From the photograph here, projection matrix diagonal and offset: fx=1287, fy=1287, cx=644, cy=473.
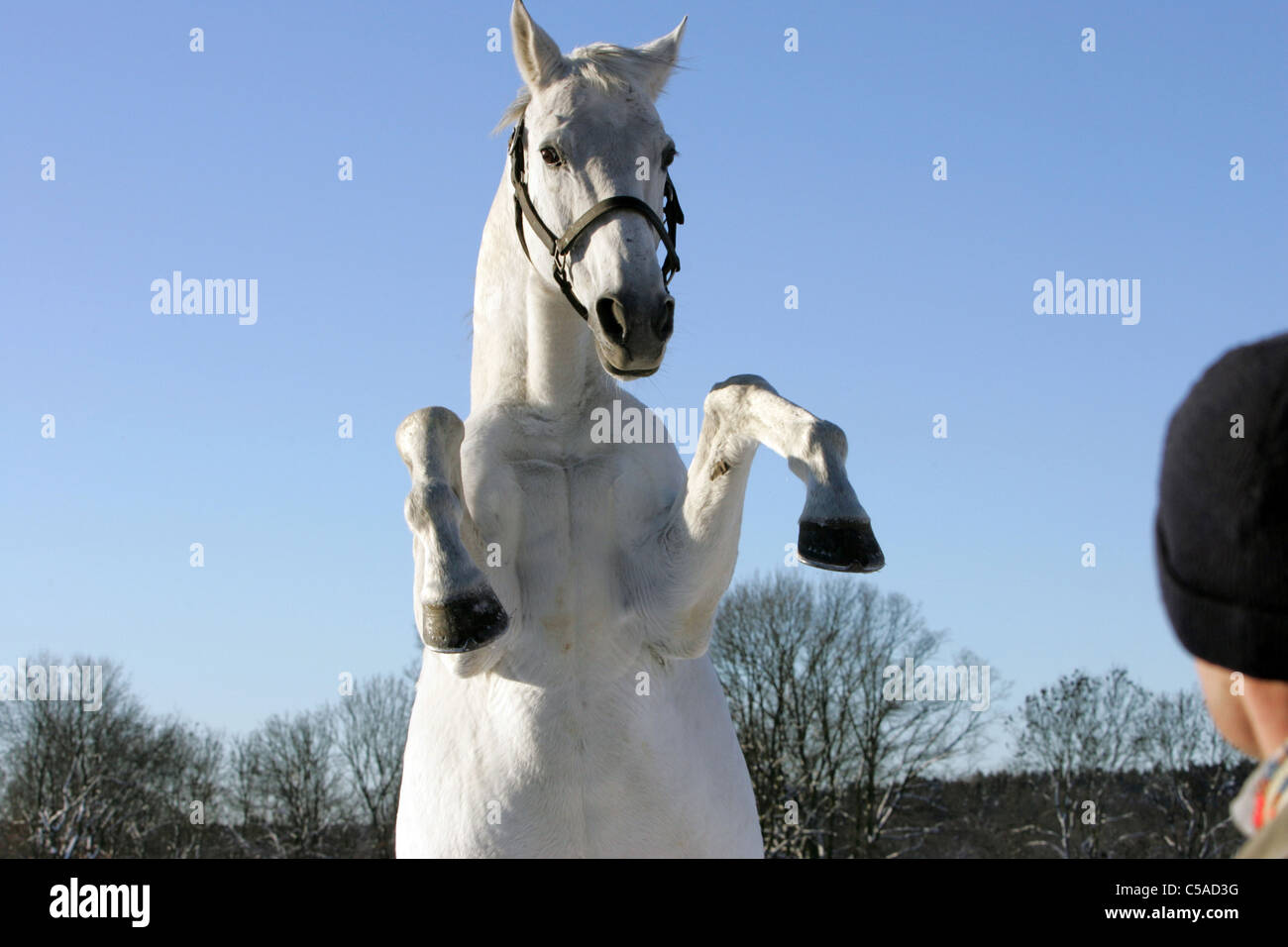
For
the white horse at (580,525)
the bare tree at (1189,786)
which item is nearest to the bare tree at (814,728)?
the bare tree at (1189,786)

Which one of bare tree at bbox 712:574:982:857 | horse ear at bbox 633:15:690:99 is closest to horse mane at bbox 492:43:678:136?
horse ear at bbox 633:15:690:99

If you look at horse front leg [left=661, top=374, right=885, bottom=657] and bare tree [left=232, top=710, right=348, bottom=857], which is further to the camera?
bare tree [left=232, top=710, right=348, bottom=857]

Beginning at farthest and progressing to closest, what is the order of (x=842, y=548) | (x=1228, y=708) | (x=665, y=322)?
(x=665, y=322) → (x=842, y=548) → (x=1228, y=708)

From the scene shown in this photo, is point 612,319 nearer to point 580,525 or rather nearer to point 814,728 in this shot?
point 580,525

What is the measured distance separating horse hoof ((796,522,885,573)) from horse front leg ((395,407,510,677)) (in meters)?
1.11

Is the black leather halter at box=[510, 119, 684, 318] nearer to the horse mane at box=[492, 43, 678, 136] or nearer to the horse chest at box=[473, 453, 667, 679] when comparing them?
the horse mane at box=[492, 43, 678, 136]

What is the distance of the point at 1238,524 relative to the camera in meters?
1.49

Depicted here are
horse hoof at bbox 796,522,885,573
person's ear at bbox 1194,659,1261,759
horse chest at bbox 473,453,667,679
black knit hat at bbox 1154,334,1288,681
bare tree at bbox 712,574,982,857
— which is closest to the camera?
black knit hat at bbox 1154,334,1288,681

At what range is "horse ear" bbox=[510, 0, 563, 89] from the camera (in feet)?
17.6

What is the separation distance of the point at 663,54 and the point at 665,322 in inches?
68.4

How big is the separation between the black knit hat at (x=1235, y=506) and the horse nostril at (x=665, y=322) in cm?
316

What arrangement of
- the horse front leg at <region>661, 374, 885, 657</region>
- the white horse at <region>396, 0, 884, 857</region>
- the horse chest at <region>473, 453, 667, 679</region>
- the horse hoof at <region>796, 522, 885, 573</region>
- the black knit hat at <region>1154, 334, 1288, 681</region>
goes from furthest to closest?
the horse chest at <region>473, 453, 667, 679</region>
the white horse at <region>396, 0, 884, 857</region>
the horse front leg at <region>661, 374, 885, 657</region>
the horse hoof at <region>796, 522, 885, 573</region>
the black knit hat at <region>1154, 334, 1288, 681</region>

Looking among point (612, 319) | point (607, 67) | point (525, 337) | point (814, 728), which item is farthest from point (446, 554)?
point (814, 728)
